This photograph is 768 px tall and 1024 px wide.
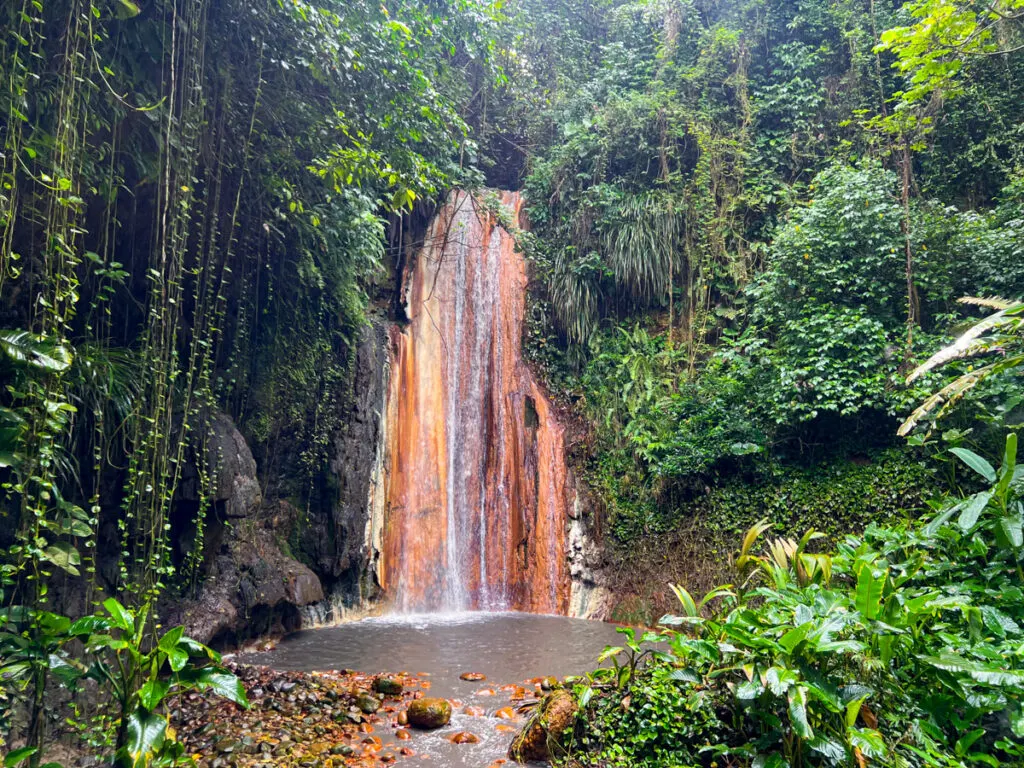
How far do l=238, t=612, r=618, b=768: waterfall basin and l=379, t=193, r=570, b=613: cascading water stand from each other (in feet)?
2.19

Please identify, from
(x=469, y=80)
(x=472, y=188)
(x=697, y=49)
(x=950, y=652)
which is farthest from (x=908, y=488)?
A: (x=469, y=80)

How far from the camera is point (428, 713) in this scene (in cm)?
449

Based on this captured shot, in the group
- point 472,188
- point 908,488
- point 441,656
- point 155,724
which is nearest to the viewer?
point 155,724

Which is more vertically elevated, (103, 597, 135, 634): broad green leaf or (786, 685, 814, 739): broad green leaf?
(103, 597, 135, 634): broad green leaf

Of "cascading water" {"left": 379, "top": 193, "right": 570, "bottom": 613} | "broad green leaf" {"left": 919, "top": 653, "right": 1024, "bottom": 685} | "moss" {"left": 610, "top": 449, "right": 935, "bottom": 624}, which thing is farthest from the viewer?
"cascading water" {"left": 379, "top": 193, "right": 570, "bottom": 613}

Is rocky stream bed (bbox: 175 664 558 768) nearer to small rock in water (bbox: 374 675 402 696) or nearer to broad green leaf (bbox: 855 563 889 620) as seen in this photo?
small rock in water (bbox: 374 675 402 696)

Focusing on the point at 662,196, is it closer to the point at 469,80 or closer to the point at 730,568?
the point at 469,80

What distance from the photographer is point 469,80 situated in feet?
42.0

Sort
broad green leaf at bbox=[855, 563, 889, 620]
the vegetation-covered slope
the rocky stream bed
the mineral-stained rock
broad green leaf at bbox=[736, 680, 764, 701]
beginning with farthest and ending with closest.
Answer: the vegetation-covered slope → the rocky stream bed → the mineral-stained rock → broad green leaf at bbox=[855, 563, 889, 620] → broad green leaf at bbox=[736, 680, 764, 701]

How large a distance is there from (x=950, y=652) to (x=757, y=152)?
9.47 metres

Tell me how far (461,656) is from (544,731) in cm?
252

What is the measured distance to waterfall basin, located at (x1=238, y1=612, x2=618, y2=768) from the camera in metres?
4.33

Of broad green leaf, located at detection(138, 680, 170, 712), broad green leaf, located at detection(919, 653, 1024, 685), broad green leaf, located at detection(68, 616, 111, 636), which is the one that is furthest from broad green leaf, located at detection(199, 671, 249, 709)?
broad green leaf, located at detection(919, 653, 1024, 685)

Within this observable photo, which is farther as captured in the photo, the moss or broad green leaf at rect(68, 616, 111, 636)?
the moss
